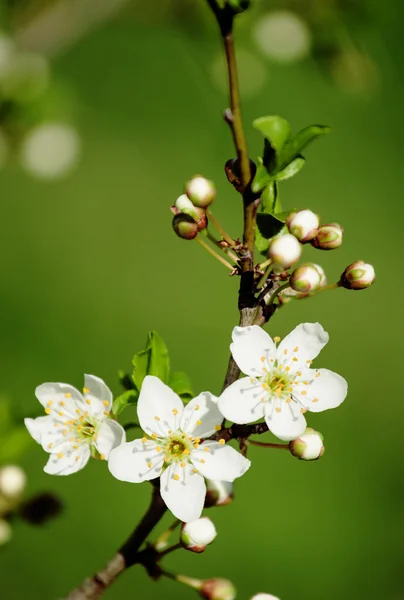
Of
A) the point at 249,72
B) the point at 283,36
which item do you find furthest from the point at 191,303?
the point at 283,36

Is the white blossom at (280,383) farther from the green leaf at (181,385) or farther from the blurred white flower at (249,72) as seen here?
the blurred white flower at (249,72)

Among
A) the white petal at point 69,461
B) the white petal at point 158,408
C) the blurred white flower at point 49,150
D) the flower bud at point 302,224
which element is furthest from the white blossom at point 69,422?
the blurred white flower at point 49,150

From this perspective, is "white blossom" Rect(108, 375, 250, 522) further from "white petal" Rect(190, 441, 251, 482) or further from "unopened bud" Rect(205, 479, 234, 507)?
"unopened bud" Rect(205, 479, 234, 507)

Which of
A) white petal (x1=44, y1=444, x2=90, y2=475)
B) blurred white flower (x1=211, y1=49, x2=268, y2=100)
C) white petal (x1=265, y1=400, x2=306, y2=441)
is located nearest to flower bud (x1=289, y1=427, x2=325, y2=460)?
white petal (x1=265, y1=400, x2=306, y2=441)

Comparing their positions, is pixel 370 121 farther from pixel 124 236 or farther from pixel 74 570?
pixel 74 570

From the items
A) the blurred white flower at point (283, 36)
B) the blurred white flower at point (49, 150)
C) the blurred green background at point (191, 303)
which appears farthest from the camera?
A: the blurred green background at point (191, 303)

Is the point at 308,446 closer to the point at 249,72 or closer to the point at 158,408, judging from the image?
the point at 158,408
